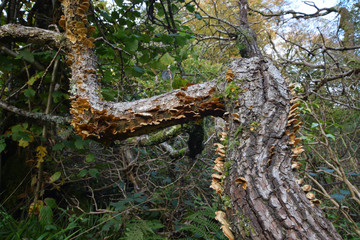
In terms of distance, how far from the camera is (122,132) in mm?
1230

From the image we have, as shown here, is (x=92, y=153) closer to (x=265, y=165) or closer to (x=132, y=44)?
(x=132, y=44)

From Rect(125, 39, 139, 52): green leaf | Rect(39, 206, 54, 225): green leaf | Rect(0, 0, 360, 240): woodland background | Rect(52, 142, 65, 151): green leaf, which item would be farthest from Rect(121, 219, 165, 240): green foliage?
Rect(125, 39, 139, 52): green leaf

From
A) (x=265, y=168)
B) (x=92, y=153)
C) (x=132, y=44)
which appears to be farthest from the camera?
(x=92, y=153)

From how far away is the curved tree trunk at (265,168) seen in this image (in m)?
0.75

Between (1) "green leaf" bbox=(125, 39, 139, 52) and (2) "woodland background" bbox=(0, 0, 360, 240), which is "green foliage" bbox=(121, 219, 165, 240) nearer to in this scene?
(2) "woodland background" bbox=(0, 0, 360, 240)

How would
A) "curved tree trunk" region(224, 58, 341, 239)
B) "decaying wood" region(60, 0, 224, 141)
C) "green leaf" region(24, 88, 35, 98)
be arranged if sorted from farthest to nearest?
1. "green leaf" region(24, 88, 35, 98)
2. "decaying wood" region(60, 0, 224, 141)
3. "curved tree trunk" region(224, 58, 341, 239)

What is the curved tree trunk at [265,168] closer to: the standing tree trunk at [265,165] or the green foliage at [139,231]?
the standing tree trunk at [265,165]

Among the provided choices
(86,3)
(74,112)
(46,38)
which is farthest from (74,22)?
(74,112)

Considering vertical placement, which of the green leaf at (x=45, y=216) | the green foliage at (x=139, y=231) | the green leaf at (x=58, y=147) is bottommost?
the green leaf at (x=45, y=216)

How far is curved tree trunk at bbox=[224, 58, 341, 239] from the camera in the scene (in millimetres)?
751

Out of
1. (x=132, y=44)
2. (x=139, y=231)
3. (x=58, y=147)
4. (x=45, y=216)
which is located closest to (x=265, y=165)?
(x=139, y=231)

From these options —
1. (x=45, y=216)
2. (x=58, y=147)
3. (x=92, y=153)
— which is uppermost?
(x=58, y=147)

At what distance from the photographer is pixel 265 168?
0.90 metres

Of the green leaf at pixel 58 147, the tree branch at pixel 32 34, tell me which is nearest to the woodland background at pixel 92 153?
the green leaf at pixel 58 147
